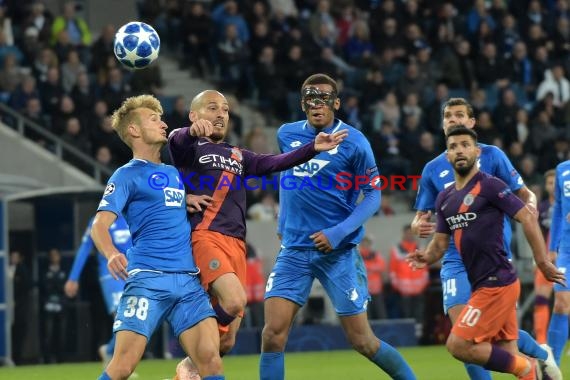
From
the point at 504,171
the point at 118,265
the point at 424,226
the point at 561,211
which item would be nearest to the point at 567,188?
the point at 561,211

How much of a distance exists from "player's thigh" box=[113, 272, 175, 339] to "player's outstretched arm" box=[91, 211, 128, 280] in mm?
222

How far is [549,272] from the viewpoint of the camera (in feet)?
29.0

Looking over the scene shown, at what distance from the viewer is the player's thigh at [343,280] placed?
962 centimetres

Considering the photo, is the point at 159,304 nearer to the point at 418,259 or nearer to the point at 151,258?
the point at 151,258

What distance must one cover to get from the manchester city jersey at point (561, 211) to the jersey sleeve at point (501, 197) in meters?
3.35

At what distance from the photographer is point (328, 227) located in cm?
977

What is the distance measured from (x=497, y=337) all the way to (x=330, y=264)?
139cm

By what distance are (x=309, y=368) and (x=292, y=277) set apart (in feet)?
17.5

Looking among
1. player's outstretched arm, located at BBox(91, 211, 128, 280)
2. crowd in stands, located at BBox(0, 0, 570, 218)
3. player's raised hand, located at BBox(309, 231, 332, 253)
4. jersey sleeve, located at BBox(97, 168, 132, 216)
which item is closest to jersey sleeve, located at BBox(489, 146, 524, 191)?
player's raised hand, located at BBox(309, 231, 332, 253)

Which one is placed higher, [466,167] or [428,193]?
[466,167]

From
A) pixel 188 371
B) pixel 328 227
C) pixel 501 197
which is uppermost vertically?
pixel 501 197

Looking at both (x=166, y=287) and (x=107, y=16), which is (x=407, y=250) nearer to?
(x=107, y=16)

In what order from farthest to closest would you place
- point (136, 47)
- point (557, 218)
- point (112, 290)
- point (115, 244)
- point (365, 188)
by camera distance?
point (112, 290)
point (115, 244)
point (557, 218)
point (136, 47)
point (365, 188)

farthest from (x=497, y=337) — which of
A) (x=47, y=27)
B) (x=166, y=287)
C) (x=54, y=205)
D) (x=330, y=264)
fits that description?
(x=47, y=27)
